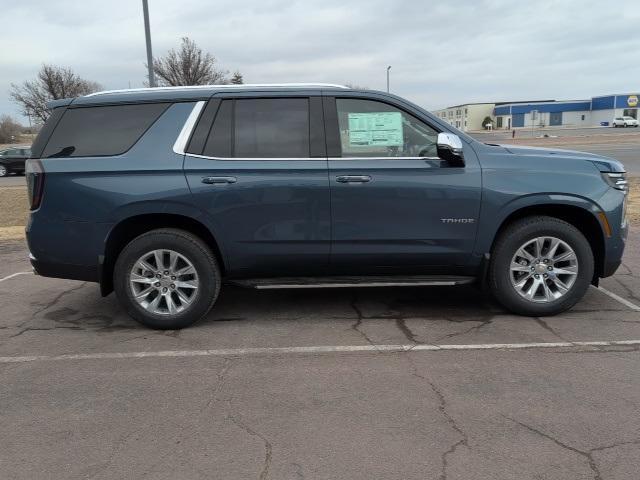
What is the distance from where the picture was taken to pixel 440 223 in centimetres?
455

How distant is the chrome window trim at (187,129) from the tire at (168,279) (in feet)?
2.31

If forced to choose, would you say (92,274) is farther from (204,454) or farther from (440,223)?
(440,223)

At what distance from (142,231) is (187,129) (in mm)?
987

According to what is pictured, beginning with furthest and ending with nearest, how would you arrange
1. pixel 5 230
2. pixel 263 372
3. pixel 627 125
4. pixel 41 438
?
1. pixel 627 125
2. pixel 5 230
3. pixel 263 372
4. pixel 41 438

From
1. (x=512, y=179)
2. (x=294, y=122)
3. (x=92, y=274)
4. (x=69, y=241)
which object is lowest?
(x=92, y=274)

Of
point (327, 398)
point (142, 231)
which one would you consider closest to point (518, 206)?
point (327, 398)

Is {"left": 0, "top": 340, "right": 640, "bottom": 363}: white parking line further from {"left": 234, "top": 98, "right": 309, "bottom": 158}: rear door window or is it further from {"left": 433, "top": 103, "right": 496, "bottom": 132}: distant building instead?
{"left": 433, "top": 103, "right": 496, "bottom": 132}: distant building

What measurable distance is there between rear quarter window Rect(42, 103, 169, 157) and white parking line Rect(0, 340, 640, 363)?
5.51ft

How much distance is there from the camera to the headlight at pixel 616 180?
15.2ft

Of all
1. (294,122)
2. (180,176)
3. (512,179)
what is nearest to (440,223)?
(512,179)

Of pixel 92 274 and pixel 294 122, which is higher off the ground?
pixel 294 122

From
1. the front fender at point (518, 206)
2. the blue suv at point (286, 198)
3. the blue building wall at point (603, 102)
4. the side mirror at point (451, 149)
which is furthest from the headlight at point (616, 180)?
the blue building wall at point (603, 102)

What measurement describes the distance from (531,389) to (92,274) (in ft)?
11.8

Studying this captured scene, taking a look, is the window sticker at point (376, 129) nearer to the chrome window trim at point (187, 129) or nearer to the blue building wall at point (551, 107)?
the chrome window trim at point (187, 129)
